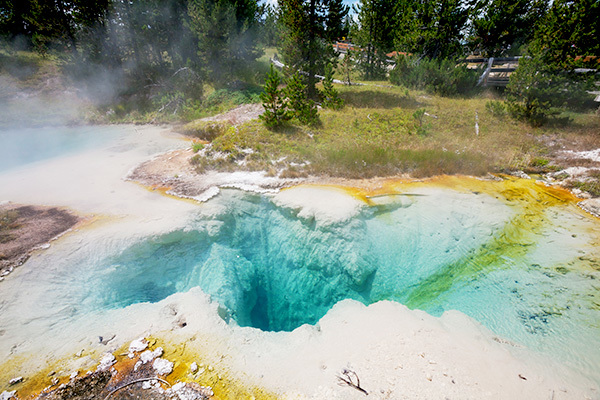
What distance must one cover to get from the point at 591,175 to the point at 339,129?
9012mm

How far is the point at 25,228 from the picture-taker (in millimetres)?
6328

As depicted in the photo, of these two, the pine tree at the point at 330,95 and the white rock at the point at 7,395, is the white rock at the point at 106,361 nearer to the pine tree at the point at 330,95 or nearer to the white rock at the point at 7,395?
the white rock at the point at 7,395

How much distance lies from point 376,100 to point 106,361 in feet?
55.5

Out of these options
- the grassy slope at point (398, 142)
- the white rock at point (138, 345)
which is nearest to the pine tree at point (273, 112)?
the grassy slope at point (398, 142)

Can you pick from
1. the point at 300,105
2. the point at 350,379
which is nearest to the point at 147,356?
the point at 350,379

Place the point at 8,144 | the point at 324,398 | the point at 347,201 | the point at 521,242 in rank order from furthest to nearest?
1. the point at 8,144
2. the point at 347,201
3. the point at 521,242
4. the point at 324,398

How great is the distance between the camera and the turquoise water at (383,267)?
473 cm

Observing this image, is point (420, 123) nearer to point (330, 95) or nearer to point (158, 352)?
point (330, 95)

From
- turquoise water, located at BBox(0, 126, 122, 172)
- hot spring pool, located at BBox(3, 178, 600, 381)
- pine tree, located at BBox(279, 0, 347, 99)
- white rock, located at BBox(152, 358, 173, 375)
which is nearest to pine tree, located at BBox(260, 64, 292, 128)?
pine tree, located at BBox(279, 0, 347, 99)

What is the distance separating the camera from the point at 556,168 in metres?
9.12

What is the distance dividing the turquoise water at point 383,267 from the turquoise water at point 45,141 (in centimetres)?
1054

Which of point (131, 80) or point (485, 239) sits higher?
point (131, 80)

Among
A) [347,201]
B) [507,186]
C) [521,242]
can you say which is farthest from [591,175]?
[347,201]

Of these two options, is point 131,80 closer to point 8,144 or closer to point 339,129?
point 8,144
